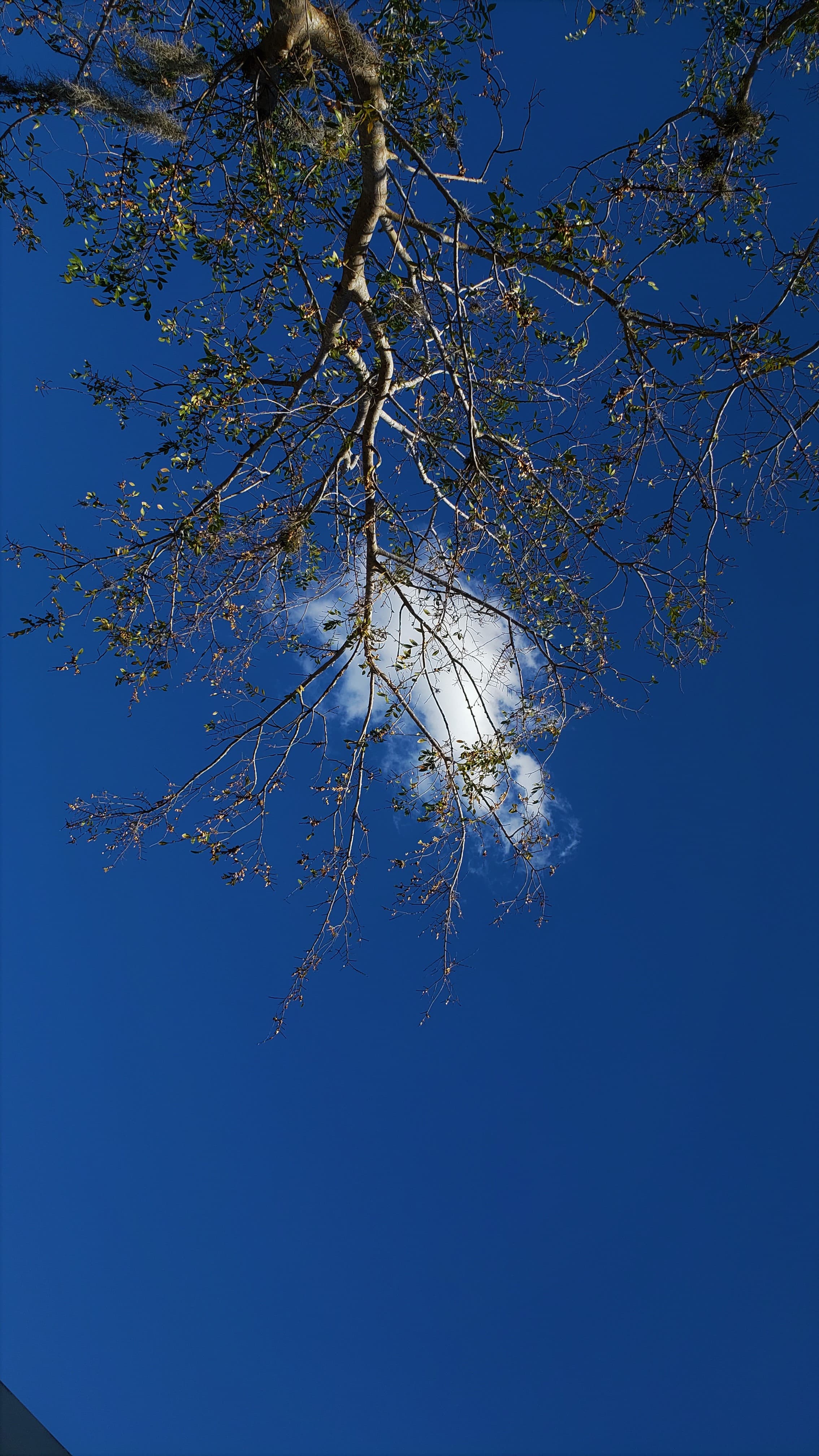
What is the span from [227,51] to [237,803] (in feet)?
17.0

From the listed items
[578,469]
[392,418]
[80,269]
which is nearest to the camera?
[80,269]

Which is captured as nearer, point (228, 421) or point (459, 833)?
point (228, 421)

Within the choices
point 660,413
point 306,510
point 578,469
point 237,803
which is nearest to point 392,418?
point 306,510

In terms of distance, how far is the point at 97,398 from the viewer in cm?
545

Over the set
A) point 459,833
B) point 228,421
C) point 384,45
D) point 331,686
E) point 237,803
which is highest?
point 384,45

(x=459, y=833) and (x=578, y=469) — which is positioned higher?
(x=578, y=469)

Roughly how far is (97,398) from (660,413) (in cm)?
409

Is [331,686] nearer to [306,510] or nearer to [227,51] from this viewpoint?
[306,510]

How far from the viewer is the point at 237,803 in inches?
241

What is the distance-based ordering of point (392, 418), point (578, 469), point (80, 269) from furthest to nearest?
point (392, 418)
point (578, 469)
point (80, 269)

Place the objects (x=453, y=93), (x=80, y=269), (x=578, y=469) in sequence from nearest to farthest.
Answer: (x=80, y=269) < (x=453, y=93) < (x=578, y=469)

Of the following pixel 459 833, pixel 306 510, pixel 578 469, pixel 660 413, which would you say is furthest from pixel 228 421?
pixel 459 833

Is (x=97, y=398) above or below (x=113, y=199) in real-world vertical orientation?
below

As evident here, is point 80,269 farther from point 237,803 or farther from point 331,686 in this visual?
point 237,803
